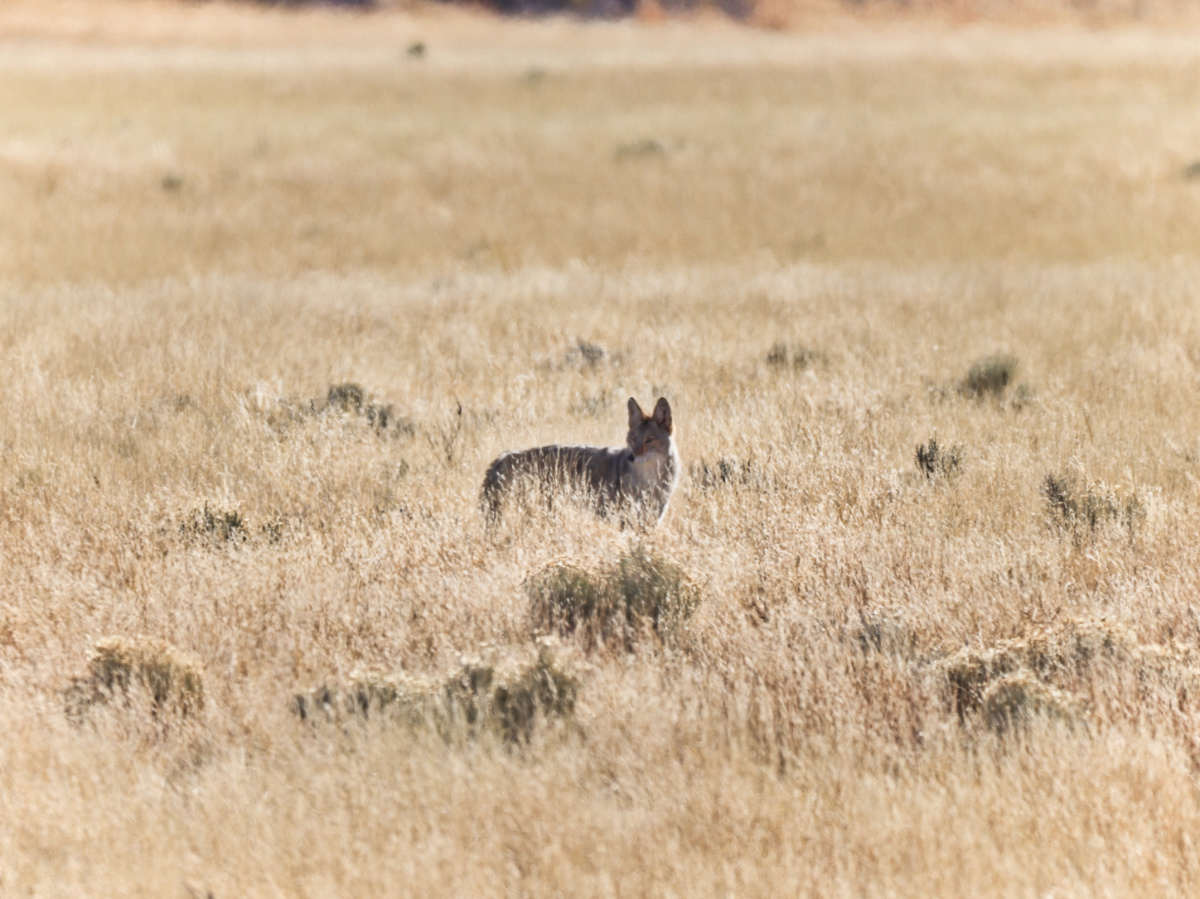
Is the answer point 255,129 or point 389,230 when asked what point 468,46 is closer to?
point 255,129

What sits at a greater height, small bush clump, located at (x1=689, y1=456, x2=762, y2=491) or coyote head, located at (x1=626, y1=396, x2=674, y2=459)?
coyote head, located at (x1=626, y1=396, x2=674, y2=459)

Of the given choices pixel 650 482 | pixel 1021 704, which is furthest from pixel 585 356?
pixel 1021 704

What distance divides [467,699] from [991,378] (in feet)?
22.5

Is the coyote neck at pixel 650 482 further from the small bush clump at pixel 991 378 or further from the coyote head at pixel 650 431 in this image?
the small bush clump at pixel 991 378

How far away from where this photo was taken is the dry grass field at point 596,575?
372 centimetres

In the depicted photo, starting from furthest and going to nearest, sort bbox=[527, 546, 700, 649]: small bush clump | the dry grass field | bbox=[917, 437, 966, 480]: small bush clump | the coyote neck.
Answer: bbox=[917, 437, 966, 480]: small bush clump
the coyote neck
bbox=[527, 546, 700, 649]: small bush clump
the dry grass field

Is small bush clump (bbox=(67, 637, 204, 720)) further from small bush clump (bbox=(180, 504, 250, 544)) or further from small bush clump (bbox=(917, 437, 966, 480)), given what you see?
small bush clump (bbox=(917, 437, 966, 480))

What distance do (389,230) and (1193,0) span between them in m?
52.9

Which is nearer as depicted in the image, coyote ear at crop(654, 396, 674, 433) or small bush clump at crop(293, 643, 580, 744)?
small bush clump at crop(293, 643, 580, 744)

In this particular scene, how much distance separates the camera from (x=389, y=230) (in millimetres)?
20797

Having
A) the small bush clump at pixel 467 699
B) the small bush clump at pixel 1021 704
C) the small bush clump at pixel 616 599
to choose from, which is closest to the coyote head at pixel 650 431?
the small bush clump at pixel 616 599

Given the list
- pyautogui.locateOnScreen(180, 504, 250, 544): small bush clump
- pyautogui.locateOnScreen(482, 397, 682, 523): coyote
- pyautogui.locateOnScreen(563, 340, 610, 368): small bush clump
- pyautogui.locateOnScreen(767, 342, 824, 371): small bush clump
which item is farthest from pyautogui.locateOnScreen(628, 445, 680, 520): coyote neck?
pyautogui.locateOnScreen(563, 340, 610, 368): small bush clump

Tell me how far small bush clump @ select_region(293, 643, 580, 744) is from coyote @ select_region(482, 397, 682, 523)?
2.07 metres

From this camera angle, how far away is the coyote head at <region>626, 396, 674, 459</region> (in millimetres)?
6727
